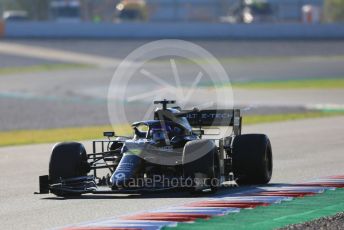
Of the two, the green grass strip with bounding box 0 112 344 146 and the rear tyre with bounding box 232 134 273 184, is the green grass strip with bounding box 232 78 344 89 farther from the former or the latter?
the rear tyre with bounding box 232 134 273 184

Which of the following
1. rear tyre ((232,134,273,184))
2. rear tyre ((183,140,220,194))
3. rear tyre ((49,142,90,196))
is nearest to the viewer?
rear tyre ((183,140,220,194))

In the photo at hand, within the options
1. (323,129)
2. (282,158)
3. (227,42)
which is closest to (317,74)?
(227,42)

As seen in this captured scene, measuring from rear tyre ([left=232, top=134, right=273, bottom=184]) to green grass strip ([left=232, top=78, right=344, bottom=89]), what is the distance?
28.4m

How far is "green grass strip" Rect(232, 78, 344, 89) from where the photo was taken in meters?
43.0

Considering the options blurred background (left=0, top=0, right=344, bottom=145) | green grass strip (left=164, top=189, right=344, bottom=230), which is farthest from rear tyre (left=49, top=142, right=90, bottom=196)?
blurred background (left=0, top=0, right=344, bottom=145)

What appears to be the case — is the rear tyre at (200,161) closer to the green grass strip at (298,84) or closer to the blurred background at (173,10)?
the green grass strip at (298,84)

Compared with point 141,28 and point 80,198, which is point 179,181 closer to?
point 80,198

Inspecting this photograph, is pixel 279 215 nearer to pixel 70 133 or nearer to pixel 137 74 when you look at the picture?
pixel 70 133

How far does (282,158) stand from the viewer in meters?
18.8

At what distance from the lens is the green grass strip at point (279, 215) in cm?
1055

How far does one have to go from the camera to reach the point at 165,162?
44.5 ft

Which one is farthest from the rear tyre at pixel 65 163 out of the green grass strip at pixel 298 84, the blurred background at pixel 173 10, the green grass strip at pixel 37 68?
the blurred background at pixel 173 10

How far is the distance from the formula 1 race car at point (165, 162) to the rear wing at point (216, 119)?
25 cm

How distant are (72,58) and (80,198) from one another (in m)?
43.8
